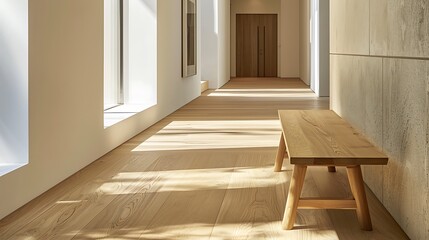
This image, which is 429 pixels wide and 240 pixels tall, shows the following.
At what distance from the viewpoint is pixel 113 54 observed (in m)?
7.71

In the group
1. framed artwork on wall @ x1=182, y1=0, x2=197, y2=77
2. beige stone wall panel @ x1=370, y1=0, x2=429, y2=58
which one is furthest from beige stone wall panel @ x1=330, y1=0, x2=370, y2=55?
framed artwork on wall @ x1=182, y1=0, x2=197, y2=77

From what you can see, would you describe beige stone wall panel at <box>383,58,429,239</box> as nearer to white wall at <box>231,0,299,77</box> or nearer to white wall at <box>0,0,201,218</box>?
white wall at <box>0,0,201,218</box>

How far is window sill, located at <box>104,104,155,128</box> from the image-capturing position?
6302mm

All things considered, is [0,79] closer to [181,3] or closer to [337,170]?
[337,170]

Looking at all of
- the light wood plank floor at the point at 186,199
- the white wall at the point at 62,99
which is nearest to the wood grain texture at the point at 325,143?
the light wood plank floor at the point at 186,199

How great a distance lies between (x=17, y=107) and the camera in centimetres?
384

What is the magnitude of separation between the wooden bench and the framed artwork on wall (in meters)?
6.87

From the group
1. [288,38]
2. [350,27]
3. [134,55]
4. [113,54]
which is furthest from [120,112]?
[288,38]

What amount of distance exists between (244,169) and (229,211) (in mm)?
1386

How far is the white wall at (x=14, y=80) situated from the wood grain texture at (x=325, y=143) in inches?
54.7

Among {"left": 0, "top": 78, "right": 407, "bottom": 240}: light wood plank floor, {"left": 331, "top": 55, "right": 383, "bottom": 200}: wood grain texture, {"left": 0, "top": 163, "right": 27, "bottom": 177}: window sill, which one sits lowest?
{"left": 0, "top": 78, "right": 407, "bottom": 240}: light wood plank floor

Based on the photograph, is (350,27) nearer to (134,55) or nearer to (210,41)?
(134,55)

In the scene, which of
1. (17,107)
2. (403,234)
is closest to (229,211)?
(403,234)

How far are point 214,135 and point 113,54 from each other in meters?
1.47
